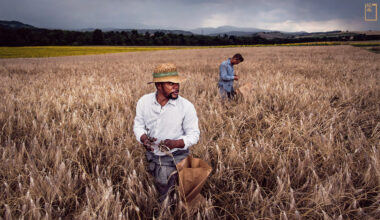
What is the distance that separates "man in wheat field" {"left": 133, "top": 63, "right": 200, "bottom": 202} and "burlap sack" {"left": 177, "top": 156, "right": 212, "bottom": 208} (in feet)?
0.63

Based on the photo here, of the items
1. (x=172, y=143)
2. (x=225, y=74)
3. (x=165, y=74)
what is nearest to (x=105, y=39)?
(x=225, y=74)

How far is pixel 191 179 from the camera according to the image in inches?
42.3

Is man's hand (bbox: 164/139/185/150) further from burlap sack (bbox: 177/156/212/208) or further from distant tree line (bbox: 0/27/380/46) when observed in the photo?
distant tree line (bbox: 0/27/380/46)

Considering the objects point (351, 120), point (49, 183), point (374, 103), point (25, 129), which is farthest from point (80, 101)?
point (374, 103)

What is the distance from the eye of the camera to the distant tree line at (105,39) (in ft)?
147

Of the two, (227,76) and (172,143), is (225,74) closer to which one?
(227,76)

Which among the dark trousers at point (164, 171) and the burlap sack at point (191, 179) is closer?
the burlap sack at point (191, 179)

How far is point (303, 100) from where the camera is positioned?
3104mm

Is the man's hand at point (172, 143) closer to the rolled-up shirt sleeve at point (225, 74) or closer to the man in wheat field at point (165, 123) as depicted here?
the man in wheat field at point (165, 123)

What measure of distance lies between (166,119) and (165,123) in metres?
0.03

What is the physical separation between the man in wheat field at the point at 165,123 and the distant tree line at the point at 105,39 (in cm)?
5924

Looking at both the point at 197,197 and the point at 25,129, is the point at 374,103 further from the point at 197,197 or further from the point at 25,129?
the point at 25,129

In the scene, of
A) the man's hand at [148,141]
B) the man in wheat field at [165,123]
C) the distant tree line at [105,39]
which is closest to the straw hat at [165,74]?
the man in wheat field at [165,123]

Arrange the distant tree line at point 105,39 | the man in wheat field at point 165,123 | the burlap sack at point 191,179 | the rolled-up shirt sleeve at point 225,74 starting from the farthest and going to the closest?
the distant tree line at point 105,39
the rolled-up shirt sleeve at point 225,74
the man in wheat field at point 165,123
the burlap sack at point 191,179
